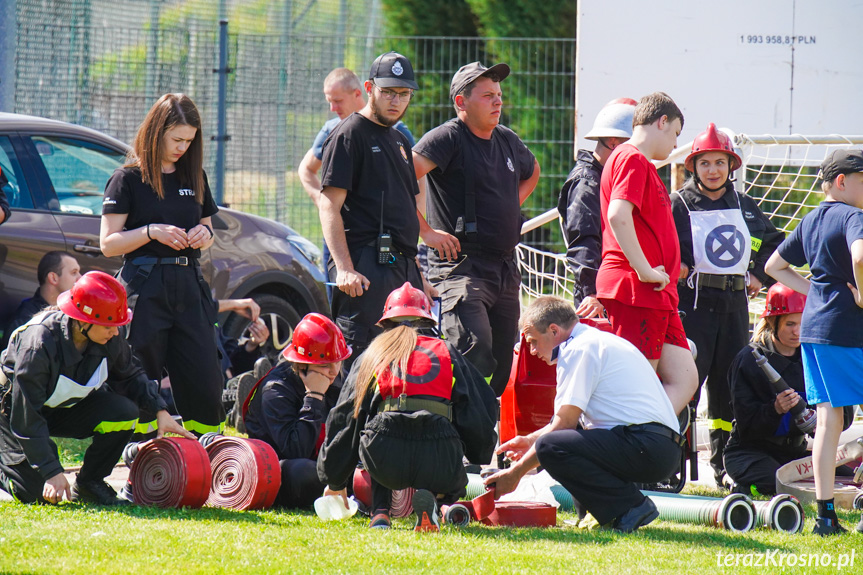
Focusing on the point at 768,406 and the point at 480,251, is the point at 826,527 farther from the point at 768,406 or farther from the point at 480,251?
the point at 480,251

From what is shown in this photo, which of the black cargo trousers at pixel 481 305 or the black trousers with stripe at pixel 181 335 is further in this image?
the black cargo trousers at pixel 481 305

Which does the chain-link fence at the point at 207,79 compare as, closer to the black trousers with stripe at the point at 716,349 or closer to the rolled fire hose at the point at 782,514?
the black trousers with stripe at the point at 716,349

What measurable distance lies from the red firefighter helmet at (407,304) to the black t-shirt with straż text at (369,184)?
25.2 inches

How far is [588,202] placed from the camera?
6223 millimetres

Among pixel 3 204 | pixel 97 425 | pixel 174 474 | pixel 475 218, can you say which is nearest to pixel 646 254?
pixel 475 218

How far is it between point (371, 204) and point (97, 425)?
1808mm

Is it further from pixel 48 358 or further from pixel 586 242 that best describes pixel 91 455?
pixel 586 242

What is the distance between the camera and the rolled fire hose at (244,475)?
524 centimetres

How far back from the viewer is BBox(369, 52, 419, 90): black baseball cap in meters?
5.88

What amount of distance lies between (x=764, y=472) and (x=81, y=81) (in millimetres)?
8780

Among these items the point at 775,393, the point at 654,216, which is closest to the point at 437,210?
the point at 654,216

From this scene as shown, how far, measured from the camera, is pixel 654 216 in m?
5.60

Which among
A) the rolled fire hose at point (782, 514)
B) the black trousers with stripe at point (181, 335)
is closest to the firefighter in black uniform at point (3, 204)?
the black trousers with stripe at point (181, 335)

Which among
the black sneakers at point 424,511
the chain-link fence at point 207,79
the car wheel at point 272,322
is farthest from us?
the chain-link fence at point 207,79
